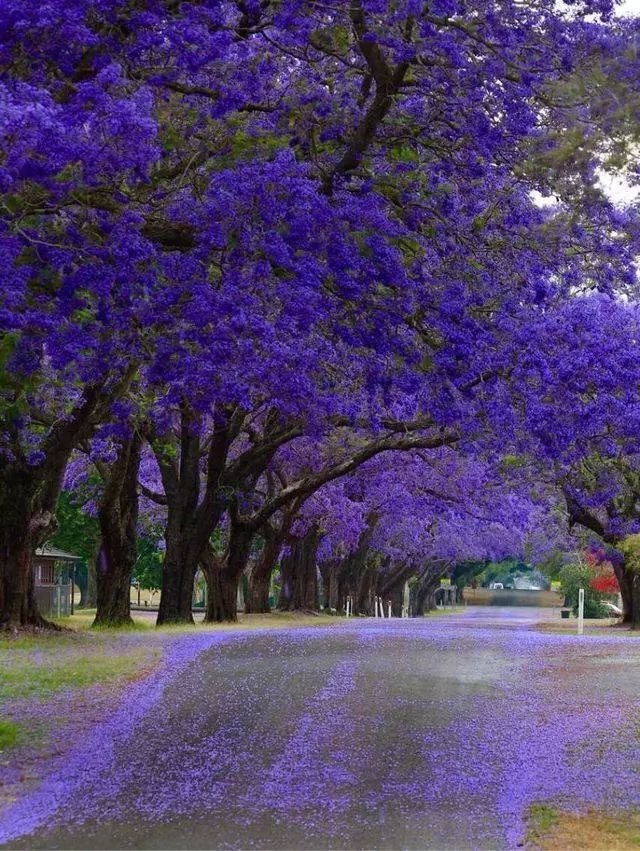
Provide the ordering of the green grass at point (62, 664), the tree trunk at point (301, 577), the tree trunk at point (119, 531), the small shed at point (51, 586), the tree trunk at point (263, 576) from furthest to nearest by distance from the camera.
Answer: the tree trunk at point (301, 577), the small shed at point (51, 586), the tree trunk at point (263, 576), the tree trunk at point (119, 531), the green grass at point (62, 664)

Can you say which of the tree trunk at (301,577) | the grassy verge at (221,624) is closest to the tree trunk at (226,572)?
the grassy verge at (221,624)

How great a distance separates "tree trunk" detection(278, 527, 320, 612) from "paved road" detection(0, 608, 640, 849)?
25.8 meters

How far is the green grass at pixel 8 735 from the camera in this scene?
10429mm

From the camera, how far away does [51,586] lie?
4303 centimetres

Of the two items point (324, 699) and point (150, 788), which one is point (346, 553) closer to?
point (324, 699)

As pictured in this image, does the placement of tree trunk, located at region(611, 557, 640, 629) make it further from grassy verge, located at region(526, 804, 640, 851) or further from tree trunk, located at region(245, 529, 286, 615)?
grassy verge, located at region(526, 804, 640, 851)

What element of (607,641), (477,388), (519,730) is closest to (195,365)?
(477,388)

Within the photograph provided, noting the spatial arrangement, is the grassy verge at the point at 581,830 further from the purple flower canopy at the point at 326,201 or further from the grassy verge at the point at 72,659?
the grassy verge at the point at 72,659

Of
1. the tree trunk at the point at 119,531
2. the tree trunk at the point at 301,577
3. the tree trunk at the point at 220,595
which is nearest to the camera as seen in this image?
the tree trunk at the point at 119,531

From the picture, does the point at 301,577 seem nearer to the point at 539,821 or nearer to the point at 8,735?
the point at 8,735

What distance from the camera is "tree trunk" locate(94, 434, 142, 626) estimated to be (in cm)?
2752

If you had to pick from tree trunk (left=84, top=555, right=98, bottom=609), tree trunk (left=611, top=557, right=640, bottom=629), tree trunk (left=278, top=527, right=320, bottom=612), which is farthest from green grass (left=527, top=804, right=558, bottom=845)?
tree trunk (left=84, top=555, right=98, bottom=609)

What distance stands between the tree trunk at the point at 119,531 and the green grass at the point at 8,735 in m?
15.8

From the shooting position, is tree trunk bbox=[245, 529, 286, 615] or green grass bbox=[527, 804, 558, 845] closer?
green grass bbox=[527, 804, 558, 845]
